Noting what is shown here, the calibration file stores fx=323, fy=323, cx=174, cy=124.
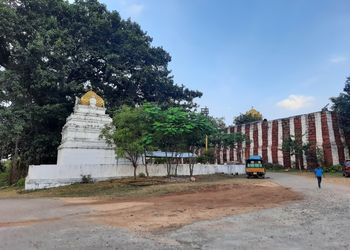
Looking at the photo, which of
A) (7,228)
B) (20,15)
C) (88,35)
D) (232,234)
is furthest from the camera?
(88,35)

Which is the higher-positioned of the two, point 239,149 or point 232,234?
point 239,149

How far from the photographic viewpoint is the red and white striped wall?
129 ft

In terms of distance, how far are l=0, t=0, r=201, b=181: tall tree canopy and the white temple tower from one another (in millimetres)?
3706

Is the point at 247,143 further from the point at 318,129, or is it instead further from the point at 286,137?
the point at 318,129

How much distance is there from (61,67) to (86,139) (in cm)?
870

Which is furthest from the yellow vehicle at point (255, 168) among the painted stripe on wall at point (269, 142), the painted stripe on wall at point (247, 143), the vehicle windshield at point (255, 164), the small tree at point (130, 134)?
the painted stripe on wall at point (247, 143)

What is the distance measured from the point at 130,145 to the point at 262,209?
13.2m

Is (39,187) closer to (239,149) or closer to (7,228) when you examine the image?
(7,228)

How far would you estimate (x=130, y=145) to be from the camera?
23578 millimetres

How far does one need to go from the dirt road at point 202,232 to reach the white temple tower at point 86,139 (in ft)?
47.4

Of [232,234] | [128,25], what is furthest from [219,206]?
[128,25]

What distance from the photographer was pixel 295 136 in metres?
42.3

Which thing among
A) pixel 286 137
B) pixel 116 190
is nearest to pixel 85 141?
pixel 116 190

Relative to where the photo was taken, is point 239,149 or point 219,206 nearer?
point 219,206
